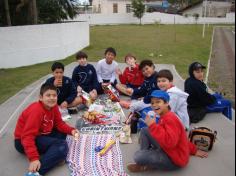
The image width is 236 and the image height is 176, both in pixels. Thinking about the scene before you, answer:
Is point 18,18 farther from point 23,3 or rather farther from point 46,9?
point 46,9

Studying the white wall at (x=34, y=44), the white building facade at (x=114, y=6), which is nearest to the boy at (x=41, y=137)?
the white wall at (x=34, y=44)

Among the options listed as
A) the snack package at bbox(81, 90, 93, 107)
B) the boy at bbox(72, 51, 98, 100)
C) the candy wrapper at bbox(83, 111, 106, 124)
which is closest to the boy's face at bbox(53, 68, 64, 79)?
the snack package at bbox(81, 90, 93, 107)

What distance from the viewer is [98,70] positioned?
23.9 feet

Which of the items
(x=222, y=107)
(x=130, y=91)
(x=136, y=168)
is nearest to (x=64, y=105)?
(x=130, y=91)

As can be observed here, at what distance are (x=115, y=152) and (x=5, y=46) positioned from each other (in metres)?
7.60

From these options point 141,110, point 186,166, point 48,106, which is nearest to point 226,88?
point 141,110

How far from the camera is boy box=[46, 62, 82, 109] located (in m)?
5.68

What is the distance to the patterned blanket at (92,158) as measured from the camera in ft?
12.3

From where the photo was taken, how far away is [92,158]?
407 cm

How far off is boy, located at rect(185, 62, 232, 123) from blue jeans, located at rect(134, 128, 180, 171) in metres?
1.70

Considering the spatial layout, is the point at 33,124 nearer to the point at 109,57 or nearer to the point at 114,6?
the point at 109,57

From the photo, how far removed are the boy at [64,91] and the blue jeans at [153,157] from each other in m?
2.38

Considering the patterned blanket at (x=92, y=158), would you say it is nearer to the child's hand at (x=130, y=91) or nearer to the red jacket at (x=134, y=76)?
the child's hand at (x=130, y=91)

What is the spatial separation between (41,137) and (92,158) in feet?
2.20
